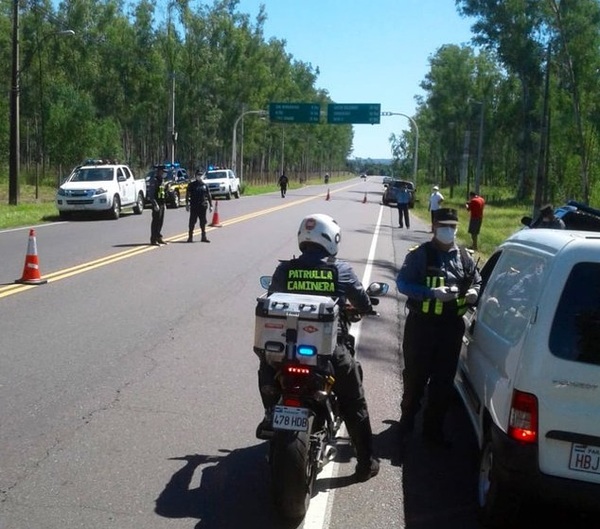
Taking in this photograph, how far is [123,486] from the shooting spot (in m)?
4.93

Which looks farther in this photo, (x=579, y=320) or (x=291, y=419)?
(x=291, y=419)

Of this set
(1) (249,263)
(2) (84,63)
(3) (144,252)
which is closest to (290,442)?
(1) (249,263)

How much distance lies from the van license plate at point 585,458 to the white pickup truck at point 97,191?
25.2m

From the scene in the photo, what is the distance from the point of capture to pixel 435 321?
5.82 meters

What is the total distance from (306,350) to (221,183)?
4425 cm

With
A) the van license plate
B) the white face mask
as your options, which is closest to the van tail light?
the van license plate

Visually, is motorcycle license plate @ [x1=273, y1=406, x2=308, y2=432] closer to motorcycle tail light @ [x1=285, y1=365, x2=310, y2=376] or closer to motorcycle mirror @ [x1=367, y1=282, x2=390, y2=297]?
motorcycle tail light @ [x1=285, y1=365, x2=310, y2=376]

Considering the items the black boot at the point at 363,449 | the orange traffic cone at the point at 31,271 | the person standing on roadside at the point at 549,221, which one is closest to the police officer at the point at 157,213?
the orange traffic cone at the point at 31,271

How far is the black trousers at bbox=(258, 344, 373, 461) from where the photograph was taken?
480 cm

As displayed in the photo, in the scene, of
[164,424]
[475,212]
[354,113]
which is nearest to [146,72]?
[354,113]

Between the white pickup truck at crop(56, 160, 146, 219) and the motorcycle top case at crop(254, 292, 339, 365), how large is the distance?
24137 millimetres

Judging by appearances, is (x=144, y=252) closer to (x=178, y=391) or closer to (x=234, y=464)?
(x=178, y=391)

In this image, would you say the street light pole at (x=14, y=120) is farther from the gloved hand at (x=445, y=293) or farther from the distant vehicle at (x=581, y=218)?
the gloved hand at (x=445, y=293)

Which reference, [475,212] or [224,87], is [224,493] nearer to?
[475,212]
